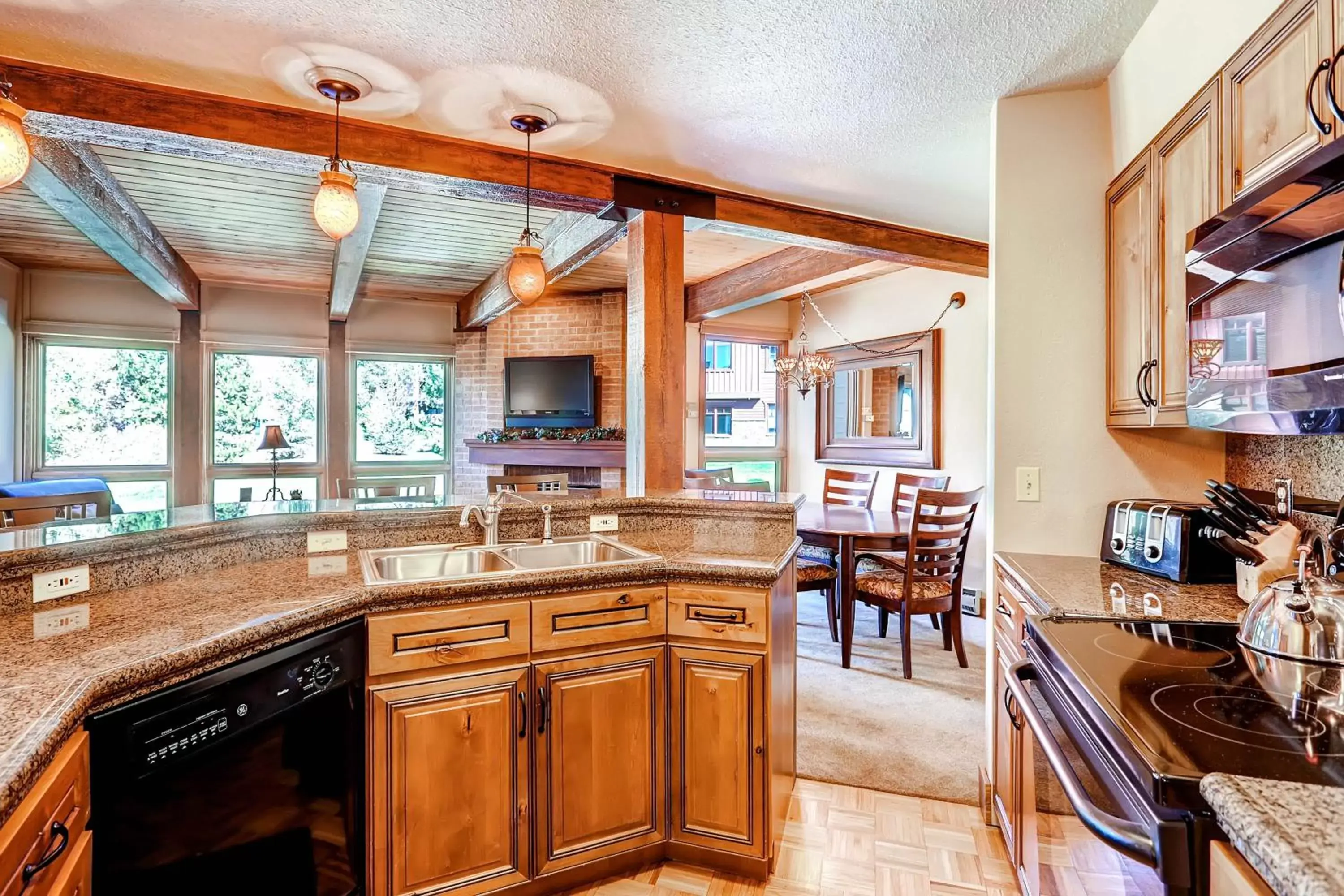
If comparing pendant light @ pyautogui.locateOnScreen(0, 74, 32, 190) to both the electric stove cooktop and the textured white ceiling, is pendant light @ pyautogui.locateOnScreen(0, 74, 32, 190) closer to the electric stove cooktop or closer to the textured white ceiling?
the textured white ceiling

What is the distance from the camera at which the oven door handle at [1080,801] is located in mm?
827

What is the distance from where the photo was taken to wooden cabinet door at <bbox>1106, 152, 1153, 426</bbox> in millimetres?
1798

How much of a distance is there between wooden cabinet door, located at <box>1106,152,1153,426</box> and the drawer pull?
48.3 inches

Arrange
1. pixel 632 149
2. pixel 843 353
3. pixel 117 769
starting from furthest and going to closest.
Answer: pixel 843 353
pixel 632 149
pixel 117 769

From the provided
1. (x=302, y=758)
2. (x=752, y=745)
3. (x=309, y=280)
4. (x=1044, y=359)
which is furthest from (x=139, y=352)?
(x=1044, y=359)

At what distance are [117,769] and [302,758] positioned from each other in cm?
41

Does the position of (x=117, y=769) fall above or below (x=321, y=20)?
below

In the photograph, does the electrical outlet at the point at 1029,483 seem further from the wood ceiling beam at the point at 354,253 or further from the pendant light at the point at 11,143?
the pendant light at the point at 11,143

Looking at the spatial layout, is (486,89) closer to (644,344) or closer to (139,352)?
(644,344)

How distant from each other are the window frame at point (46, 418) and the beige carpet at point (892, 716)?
5.29 meters

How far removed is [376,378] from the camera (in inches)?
262

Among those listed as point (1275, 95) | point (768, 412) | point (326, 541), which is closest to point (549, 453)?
point (768, 412)

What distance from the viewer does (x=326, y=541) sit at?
2160 millimetres

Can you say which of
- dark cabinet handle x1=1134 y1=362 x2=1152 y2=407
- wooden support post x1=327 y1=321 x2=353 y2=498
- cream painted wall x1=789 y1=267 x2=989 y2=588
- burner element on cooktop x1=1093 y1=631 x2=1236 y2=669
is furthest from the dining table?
wooden support post x1=327 y1=321 x2=353 y2=498
